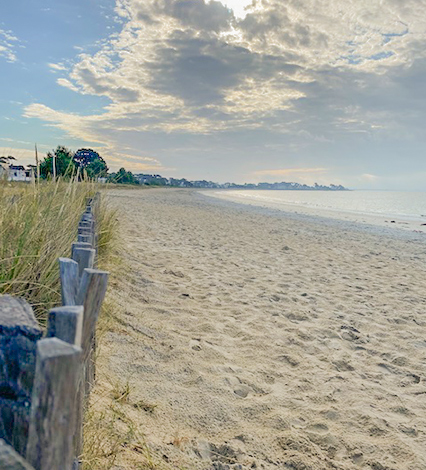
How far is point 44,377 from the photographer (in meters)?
0.89

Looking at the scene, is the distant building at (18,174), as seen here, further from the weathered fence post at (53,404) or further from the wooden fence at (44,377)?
the weathered fence post at (53,404)

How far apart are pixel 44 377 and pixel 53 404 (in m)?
0.08

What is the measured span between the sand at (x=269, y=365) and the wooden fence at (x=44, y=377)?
1077mm

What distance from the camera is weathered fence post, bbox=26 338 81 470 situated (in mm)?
885

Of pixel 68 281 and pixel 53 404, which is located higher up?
pixel 68 281

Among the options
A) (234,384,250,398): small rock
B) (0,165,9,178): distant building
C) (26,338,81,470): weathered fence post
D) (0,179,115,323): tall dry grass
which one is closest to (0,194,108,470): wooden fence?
(26,338,81,470): weathered fence post

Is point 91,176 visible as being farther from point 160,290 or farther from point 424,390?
point 424,390

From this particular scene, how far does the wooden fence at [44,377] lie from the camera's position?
89 cm

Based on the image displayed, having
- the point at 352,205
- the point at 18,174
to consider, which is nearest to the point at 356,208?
Answer: the point at 352,205

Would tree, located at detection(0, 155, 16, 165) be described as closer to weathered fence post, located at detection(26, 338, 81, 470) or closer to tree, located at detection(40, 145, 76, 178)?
tree, located at detection(40, 145, 76, 178)

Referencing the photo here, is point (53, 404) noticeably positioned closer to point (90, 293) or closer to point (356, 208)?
point (90, 293)

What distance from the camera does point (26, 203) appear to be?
4.22 meters

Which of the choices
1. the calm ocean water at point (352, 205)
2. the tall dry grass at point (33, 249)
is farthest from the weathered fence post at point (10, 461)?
the calm ocean water at point (352, 205)

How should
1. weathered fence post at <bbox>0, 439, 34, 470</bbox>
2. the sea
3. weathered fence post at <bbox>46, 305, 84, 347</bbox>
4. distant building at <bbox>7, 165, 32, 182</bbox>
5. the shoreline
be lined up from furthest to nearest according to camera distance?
the sea
the shoreline
distant building at <bbox>7, 165, 32, 182</bbox>
weathered fence post at <bbox>46, 305, 84, 347</bbox>
weathered fence post at <bbox>0, 439, 34, 470</bbox>
